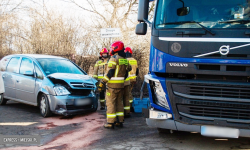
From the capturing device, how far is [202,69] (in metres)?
4.55

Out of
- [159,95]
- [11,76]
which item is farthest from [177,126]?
[11,76]

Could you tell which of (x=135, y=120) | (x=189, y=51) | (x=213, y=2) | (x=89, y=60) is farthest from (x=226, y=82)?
(x=89, y=60)

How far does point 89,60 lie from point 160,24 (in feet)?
28.5

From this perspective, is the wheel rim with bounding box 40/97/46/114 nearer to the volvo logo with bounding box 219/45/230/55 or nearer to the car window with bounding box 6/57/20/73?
the car window with bounding box 6/57/20/73

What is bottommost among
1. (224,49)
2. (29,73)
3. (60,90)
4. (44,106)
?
(44,106)

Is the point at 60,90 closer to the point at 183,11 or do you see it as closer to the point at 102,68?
the point at 102,68

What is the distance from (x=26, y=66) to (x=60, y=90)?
169 cm

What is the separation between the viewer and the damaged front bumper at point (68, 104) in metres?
7.13

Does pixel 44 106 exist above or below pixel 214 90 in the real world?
below

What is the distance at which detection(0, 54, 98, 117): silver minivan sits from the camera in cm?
725

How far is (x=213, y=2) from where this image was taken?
Result: 4.91 metres

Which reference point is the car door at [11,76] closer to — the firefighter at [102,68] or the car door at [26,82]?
the car door at [26,82]

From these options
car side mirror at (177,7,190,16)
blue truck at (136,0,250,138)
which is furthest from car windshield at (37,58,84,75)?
car side mirror at (177,7,190,16)

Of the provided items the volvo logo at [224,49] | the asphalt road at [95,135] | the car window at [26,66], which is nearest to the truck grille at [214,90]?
the volvo logo at [224,49]
